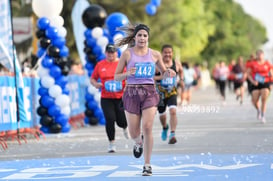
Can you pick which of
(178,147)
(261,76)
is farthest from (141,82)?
(261,76)

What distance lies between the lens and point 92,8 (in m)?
22.4

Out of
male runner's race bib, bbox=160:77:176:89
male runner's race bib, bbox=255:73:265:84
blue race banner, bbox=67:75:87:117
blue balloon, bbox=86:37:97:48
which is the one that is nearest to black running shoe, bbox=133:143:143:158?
male runner's race bib, bbox=160:77:176:89

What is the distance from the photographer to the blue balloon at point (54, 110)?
19462mm

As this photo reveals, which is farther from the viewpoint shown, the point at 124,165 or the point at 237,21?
the point at 237,21

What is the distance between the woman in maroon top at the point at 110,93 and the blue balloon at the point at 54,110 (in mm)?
4379

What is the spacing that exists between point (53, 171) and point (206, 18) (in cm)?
6565

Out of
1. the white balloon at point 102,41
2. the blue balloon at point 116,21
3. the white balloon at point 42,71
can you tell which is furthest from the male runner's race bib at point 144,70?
the white balloon at point 102,41

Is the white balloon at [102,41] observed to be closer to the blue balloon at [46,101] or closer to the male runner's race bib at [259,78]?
the blue balloon at [46,101]

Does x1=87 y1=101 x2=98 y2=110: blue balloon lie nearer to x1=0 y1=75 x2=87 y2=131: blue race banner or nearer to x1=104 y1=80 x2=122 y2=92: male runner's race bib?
x1=0 y1=75 x2=87 y2=131: blue race banner

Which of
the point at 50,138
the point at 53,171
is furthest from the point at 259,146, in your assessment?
the point at 50,138

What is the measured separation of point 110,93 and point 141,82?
4.01 metres

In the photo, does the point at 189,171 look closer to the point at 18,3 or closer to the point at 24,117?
the point at 24,117

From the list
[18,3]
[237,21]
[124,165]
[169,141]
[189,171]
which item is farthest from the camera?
[237,21]

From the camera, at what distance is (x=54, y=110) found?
19484mm
